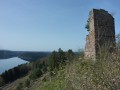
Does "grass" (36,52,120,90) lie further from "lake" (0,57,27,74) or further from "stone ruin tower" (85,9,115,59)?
"lake" (0,57,27,74)

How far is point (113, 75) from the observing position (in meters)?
4.37

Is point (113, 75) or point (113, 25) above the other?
point (113, 25)

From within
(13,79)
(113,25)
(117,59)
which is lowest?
(13,79)

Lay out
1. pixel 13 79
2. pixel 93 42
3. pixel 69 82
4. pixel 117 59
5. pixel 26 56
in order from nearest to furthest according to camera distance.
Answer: pixel 117 59 < pixel 69 82 < pixel 93 42 < pixel 13 79 < pixel 26 56

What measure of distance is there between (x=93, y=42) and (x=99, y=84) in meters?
6.19

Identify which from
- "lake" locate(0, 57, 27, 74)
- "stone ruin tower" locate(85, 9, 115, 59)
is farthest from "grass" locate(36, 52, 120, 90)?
"lake" locate(0, 57, 27, 74)

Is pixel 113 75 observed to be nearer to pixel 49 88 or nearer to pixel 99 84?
pixel 99 84

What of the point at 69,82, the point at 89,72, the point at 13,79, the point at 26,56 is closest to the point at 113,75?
the point at 89,72

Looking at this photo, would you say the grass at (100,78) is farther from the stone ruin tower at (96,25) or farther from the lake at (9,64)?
the lake at (9,64)

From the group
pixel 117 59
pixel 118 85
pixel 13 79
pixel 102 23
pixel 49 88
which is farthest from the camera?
pixel 13 79

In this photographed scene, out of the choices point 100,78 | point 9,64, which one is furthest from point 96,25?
point 9,64

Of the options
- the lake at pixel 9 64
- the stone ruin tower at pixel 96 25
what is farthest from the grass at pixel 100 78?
the lake at pixel 9 64

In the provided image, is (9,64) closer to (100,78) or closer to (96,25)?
(96,25)

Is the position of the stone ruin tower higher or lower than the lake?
higher
